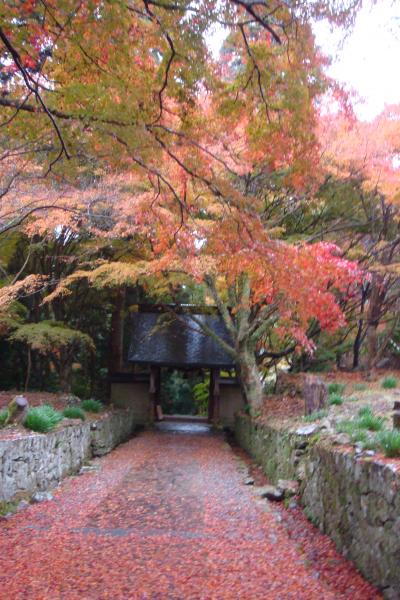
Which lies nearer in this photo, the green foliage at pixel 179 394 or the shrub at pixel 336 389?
the shrub at pixel 336 389

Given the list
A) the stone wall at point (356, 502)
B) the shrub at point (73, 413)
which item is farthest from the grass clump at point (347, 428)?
the shrub at point (73, 413)

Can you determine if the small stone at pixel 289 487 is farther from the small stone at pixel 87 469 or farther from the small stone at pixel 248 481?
the small stone at pixel 87 469

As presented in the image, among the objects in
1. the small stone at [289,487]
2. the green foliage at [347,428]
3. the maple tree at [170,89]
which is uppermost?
the maple tree at [170,89]

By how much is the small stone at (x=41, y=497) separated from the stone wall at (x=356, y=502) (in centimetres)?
345

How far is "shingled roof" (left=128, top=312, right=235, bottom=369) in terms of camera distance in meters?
17.1

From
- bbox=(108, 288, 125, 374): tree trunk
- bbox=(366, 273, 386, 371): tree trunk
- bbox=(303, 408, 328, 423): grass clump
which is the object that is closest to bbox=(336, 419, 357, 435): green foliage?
bbox=(303, 408, 328, 423): grass clump

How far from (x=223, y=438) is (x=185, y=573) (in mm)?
11517

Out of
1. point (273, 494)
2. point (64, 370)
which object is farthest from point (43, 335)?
point (273, 494)

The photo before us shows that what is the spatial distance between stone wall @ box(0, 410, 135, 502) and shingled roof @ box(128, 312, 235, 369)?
4.65 m

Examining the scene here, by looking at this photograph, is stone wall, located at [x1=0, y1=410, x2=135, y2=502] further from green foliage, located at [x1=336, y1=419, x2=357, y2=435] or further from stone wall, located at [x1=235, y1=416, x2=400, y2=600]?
→ green foliage, located at [x1=336, y1=419, x2=357, y2=435]

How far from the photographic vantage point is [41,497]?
727cm

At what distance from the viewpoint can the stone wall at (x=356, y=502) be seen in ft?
13.0

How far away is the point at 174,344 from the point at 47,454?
997 centimetres

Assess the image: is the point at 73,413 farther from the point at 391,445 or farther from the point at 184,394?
the point at 184,394
